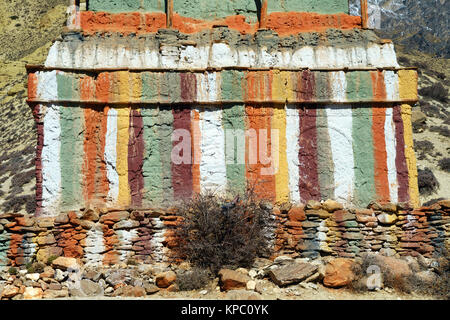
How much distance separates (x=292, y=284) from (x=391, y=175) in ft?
12.1

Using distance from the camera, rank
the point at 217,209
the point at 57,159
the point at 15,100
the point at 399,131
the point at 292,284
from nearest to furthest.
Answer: the point at 292,284 < the point at 217,209 < the point at 57,159 < the point at 399,131 < the point at 15,100

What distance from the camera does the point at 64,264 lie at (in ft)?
26.8

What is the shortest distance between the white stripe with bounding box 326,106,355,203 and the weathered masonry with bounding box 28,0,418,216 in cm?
2

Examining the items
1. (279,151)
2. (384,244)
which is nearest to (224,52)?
(279,151)

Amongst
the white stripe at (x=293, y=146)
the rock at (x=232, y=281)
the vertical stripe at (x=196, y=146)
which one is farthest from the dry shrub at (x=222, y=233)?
the white stripe at (x=293, y=146)

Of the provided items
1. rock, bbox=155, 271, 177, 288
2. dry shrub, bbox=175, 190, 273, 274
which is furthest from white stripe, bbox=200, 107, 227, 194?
rock, bbox=155, 271, 177, 288

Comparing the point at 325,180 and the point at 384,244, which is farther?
the point at 325,180

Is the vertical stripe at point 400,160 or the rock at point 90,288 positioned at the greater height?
the vertical stripe at point 400,160

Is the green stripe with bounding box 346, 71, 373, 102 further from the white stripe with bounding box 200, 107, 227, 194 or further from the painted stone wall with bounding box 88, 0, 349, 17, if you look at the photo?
the white stripe with bounding box 200, 107, 227, 194

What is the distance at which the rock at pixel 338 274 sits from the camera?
304 inches

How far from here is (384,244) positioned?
901cm

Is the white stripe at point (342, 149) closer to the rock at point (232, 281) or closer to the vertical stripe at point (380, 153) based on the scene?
the vertical stripe at point (380, 153)

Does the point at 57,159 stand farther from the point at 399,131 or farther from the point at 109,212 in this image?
the point at 399,131

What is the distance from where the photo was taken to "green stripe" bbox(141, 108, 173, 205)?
995cm
